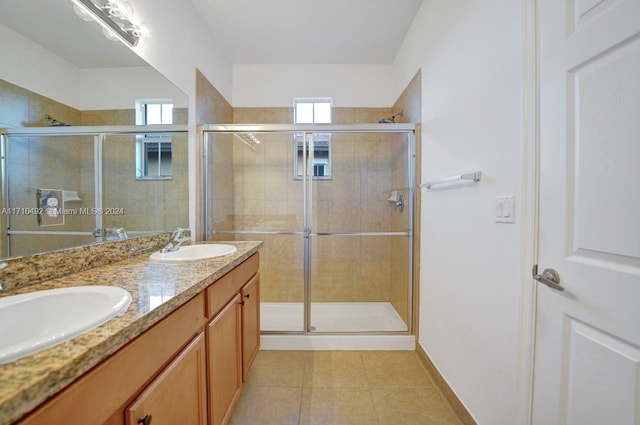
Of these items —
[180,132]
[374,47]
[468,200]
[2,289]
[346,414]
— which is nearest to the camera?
[2,289]

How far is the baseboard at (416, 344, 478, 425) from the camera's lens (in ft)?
4.17

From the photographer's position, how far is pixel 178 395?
78cm

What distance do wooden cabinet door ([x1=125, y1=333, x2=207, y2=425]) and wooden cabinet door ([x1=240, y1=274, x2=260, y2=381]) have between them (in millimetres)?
421

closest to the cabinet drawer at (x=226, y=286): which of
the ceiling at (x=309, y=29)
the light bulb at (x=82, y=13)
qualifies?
the light bulb at (x=82, y=13)

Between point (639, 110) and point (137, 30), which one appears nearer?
point (639, 110)

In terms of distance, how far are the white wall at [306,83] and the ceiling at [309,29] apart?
0.07 meters

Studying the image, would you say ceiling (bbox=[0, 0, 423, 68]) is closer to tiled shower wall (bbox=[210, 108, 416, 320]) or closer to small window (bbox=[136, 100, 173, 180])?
small window (bbox=[136, 100, 173, 180])

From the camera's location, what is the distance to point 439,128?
1.59 meters

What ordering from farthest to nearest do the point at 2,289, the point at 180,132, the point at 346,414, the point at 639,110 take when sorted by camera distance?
the point at 180,132 < the point at 346,414 < the point at 2,289 < the point at 639,110

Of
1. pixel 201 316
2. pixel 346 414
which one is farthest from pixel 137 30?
pixel 346 414

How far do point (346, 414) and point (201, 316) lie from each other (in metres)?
1.05

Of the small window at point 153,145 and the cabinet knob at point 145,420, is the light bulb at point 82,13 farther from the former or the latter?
the cabinet knob at point 145,420

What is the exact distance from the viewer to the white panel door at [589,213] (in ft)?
2.03

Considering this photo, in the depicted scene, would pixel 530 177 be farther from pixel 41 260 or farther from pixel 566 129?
pixel 41 260
